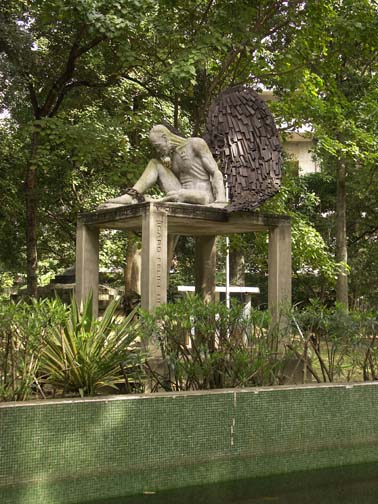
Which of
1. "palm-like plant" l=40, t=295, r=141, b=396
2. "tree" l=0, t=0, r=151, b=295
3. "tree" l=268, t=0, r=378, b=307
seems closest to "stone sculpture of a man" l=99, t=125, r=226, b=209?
"palm-like plant" l=40, t=295, r=141, b=396

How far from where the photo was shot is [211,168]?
913cm

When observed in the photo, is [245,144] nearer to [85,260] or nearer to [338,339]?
[85,260]

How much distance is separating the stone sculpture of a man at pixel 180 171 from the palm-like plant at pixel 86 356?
313 cm

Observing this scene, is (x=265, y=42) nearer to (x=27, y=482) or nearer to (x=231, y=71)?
(x=231, y=71)

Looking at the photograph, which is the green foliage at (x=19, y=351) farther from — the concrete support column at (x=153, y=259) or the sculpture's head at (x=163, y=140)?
the sculpture's head at (x=163, y=140)

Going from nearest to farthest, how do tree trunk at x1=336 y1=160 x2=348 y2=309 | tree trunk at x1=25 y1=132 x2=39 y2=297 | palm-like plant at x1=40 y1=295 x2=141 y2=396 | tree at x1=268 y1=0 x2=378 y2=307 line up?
palm-like plant at x1=40 y1=295 x2=141 y2=396, tree at x1=268 y1=0 x2=378 y2=307, tree trunk at x1=25 y1=132 x2=39 y2=297, tree trunk at x1=336 y1=160 x2=348 y2=309

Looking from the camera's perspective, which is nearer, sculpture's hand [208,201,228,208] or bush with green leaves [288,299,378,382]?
bush with green leaves [288,299,378,382]

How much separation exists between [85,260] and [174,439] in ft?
14.5

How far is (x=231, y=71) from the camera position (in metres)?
15.9

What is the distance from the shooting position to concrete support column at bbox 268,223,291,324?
914 centimetres

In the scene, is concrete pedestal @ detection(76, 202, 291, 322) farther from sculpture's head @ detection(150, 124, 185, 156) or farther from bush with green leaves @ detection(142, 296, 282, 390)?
bush with green leaves @ detection(142, 296, 282, 390)

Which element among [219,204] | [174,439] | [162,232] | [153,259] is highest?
[219,204]

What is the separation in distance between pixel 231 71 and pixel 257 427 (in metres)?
11.6

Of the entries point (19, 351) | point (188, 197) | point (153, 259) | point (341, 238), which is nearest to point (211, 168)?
point (188, 197)
